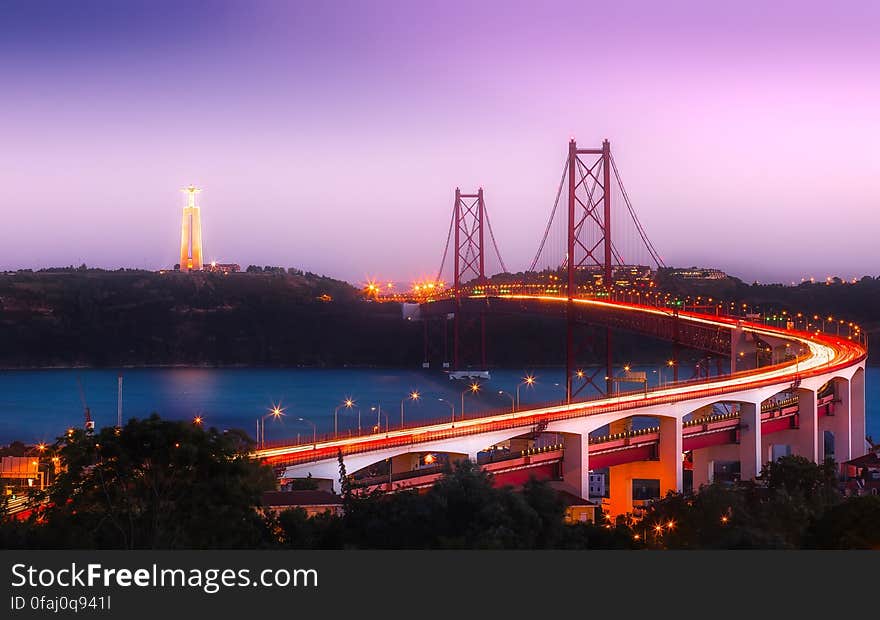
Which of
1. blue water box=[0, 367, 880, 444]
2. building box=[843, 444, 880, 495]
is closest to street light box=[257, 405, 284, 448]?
blue water box=[0, 367, 880, 444]

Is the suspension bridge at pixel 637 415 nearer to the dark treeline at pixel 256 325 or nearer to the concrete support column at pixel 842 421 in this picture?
the concrete support column at pixel 842 421

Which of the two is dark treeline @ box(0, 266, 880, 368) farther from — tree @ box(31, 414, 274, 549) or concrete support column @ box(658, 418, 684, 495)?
tree @ box(31, 414, 274, 549)

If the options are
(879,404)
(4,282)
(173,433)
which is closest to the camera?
(173,433)

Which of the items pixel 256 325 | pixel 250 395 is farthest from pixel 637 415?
pixel 256 325

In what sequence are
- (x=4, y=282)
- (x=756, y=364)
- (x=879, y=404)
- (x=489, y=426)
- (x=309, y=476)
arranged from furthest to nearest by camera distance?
(x=4, y=282)
(x=879, y=404)
(x=756, y=364)
(x=489, y=426)
(x=309, y=476)
